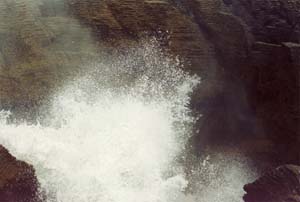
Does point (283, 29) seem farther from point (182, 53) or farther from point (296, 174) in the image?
point (296, 174)

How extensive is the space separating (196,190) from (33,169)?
8.96ft

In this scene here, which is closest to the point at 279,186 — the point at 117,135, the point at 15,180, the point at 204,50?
the point at 204,50

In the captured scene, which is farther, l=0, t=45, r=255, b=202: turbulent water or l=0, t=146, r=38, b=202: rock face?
l=0, t=45, r=255, b=202: turbulent water

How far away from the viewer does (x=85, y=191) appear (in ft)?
21.6

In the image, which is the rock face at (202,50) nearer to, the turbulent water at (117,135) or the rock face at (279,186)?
the turbulent water at (117,135)

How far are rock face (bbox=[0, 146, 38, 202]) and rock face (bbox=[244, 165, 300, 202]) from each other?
10.9ft

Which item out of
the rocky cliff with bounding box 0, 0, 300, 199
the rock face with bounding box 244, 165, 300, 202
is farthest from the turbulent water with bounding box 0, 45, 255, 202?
the rock face with bounding box 244, 165, 300, 202

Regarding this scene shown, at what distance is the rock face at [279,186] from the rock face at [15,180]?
3.33 meters

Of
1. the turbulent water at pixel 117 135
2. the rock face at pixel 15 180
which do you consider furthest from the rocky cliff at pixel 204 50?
the rock face at pixel 15 180

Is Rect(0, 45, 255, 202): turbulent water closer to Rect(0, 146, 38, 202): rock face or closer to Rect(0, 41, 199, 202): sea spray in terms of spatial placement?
Rect(0, 41, 199, 202): sea spray

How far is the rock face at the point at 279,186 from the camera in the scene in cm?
632

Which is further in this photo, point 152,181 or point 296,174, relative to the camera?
point 152,181

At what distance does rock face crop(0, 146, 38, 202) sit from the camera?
6.11 m

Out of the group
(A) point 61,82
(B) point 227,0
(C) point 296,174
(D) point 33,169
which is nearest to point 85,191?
(D) point 33,169
